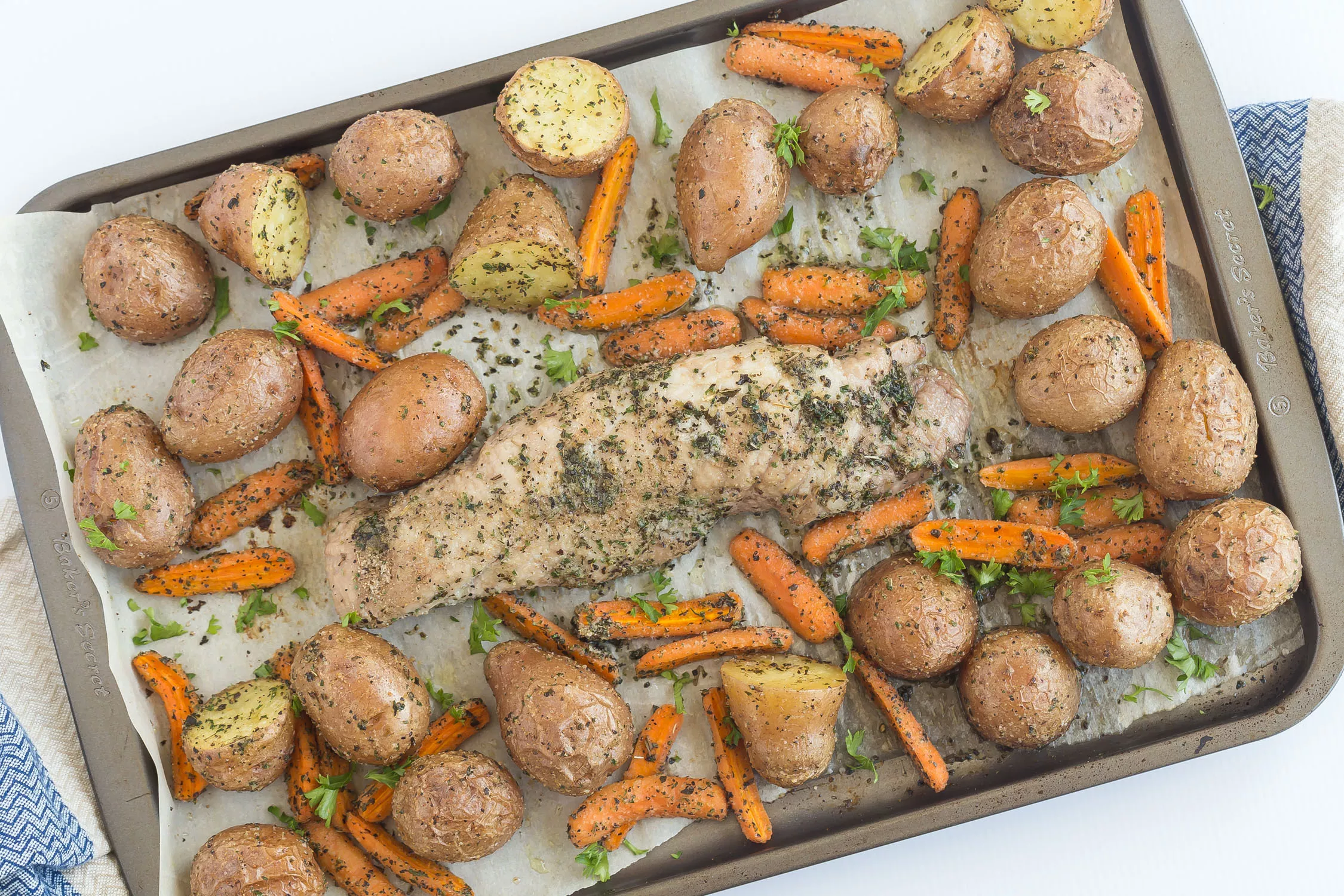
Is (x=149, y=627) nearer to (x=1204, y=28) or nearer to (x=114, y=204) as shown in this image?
(x=114, y=204)

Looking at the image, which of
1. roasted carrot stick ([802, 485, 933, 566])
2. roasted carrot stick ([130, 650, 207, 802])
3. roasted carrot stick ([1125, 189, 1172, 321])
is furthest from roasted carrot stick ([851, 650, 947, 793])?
roasted carrot stick ([130, 650, 207, 802])

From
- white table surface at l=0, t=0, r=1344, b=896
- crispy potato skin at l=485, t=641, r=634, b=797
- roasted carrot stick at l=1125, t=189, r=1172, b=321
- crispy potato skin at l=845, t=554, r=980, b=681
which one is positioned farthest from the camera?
white table surface at l=0, t=0, r=1344, b=896

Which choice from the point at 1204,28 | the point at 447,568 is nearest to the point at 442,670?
the point at 447,568

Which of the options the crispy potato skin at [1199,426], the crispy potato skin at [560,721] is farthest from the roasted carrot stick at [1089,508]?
the crispy potato skin at [560,721]

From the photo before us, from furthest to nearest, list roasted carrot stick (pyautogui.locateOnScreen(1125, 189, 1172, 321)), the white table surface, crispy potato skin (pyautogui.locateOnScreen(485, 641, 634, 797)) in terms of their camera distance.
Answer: the white table surface → roasted carrot stick (pyautogui.locateOnScreen(1125, 189, 1172, 321)) → crispy potato skin (pyautogui.locateOnScreen(485, 641, 634, 797))

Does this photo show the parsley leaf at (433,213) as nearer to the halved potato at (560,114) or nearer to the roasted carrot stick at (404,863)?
the halved potato at (560,114)

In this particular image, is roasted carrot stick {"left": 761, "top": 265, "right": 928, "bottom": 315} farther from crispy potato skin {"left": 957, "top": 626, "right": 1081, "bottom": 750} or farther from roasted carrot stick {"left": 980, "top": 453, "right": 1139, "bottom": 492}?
crispy potato skin {"left": 957, "top": 626, "right": 1081, "bottom": 750}
